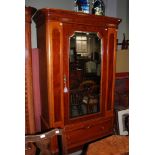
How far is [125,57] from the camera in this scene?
2.69 m

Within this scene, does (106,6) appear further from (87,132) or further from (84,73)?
(87,132)

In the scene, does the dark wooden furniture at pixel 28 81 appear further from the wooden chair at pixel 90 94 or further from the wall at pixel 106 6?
the wooden chair at pixel 90 94

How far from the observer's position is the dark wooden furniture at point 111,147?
126 centimetres

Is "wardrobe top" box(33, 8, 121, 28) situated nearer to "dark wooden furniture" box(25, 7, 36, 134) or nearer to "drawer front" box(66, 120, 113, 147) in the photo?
"dark wooden furniture" box(25, 7, 36, 134)

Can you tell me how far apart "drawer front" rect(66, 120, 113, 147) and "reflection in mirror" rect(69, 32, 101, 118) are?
6.0 inches

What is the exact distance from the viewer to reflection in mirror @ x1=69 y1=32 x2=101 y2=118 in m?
2.03

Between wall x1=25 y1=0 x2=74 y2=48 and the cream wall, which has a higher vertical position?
wall x1=25 y1=0 x2=74 y2=48

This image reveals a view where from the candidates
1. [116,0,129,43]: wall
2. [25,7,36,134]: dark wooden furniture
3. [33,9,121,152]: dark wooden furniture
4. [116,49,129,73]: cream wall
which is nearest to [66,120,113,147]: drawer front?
[33,9,121,152]: dark wooden furniture

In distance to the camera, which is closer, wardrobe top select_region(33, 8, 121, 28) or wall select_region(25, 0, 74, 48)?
wardrobe top select_region(33, 8, 121, 28)

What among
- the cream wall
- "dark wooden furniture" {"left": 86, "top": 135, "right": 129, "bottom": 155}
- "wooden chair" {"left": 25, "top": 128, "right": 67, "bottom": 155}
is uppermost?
the cream wall

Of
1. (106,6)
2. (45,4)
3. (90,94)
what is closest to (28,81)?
(90,94)
